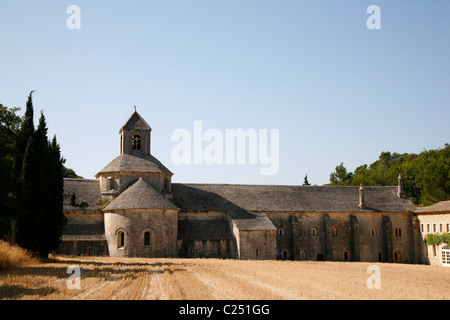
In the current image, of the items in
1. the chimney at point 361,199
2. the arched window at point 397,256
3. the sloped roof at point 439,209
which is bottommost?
the arched window at point 397,256

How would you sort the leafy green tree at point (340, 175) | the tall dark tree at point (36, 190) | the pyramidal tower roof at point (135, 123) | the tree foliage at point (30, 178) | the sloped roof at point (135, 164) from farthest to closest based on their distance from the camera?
the leafy green tree at point (340, 175) → the pyramidal tower roof at point (135, 123) → the sloped roof at point (135, 164) → the tall dark tree at point (36, 190) → the tree foliage at point (30, 178)

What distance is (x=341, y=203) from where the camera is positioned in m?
63.8

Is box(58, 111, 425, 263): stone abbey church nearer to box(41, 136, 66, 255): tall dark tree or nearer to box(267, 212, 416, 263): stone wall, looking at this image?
box(267, 212, 416, 263): stone wall

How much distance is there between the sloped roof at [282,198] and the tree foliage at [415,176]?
17.5 metres

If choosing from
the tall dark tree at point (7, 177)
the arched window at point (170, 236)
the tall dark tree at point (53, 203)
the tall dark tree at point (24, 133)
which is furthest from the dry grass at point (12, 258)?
the arched window at point (170, 236)

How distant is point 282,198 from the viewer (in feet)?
206

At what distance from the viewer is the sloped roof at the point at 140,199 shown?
Result: 50250mm

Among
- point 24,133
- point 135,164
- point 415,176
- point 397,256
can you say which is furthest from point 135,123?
point 415,176

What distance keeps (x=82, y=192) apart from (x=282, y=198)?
25.2 m

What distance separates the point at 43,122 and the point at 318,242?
37.4m

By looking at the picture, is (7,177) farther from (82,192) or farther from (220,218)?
(220,218)

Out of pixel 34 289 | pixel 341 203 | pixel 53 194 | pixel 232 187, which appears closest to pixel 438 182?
pixel 341 203

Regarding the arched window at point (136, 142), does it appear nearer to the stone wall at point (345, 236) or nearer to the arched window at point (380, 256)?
the stone wall at point (345, 236)

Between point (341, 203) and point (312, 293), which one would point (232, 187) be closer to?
point (341, 203)
